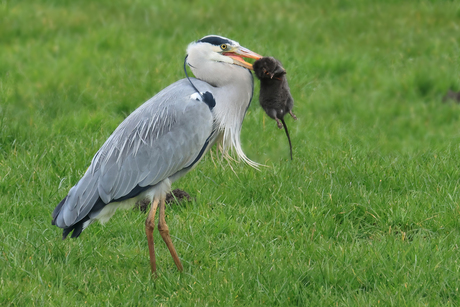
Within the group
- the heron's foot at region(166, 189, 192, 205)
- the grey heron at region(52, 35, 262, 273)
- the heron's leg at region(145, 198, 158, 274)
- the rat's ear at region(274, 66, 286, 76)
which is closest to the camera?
the heron's leg at region(145, 198, 158, 274)

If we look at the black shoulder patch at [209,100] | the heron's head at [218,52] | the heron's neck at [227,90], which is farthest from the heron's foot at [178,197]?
the heron's head at [218,52]

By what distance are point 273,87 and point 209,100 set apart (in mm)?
544

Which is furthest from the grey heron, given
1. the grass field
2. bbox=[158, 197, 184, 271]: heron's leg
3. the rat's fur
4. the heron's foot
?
the heron's foot

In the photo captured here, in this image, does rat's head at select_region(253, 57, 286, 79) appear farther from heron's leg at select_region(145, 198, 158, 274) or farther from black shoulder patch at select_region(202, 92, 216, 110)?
heron's leg at select_region(145, 198, 158, 274)

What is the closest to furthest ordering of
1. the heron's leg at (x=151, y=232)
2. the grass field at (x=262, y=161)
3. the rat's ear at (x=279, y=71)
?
the grass field at (x=262, y=161) < the heron's leg at (x=151, y=232) < the rat's ear at (x=279, y=71)

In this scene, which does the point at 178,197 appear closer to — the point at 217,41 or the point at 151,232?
the point at 151,232

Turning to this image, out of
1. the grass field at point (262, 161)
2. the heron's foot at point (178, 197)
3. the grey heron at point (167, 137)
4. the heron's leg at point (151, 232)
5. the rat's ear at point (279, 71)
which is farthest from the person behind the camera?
the heron's foot at point (178, 197)

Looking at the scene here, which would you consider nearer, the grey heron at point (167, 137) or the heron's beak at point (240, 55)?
the grey heron at point (167, 137)

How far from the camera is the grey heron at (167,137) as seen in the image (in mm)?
4625

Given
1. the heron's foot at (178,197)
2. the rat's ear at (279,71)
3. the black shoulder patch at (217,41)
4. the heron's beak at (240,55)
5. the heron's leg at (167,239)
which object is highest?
the black shoulder patch at (217,41)

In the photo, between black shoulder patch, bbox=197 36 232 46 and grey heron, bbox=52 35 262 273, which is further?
black shoulder patch, bbox=197 36 232 46

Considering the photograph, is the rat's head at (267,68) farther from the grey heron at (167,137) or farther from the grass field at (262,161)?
the grass field at (262,161)

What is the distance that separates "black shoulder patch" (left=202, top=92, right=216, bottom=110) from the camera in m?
4.68

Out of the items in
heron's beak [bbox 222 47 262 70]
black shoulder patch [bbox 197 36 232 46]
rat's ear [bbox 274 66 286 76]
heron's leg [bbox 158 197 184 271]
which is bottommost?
heron's leg [bbox 158 197 184 271]
